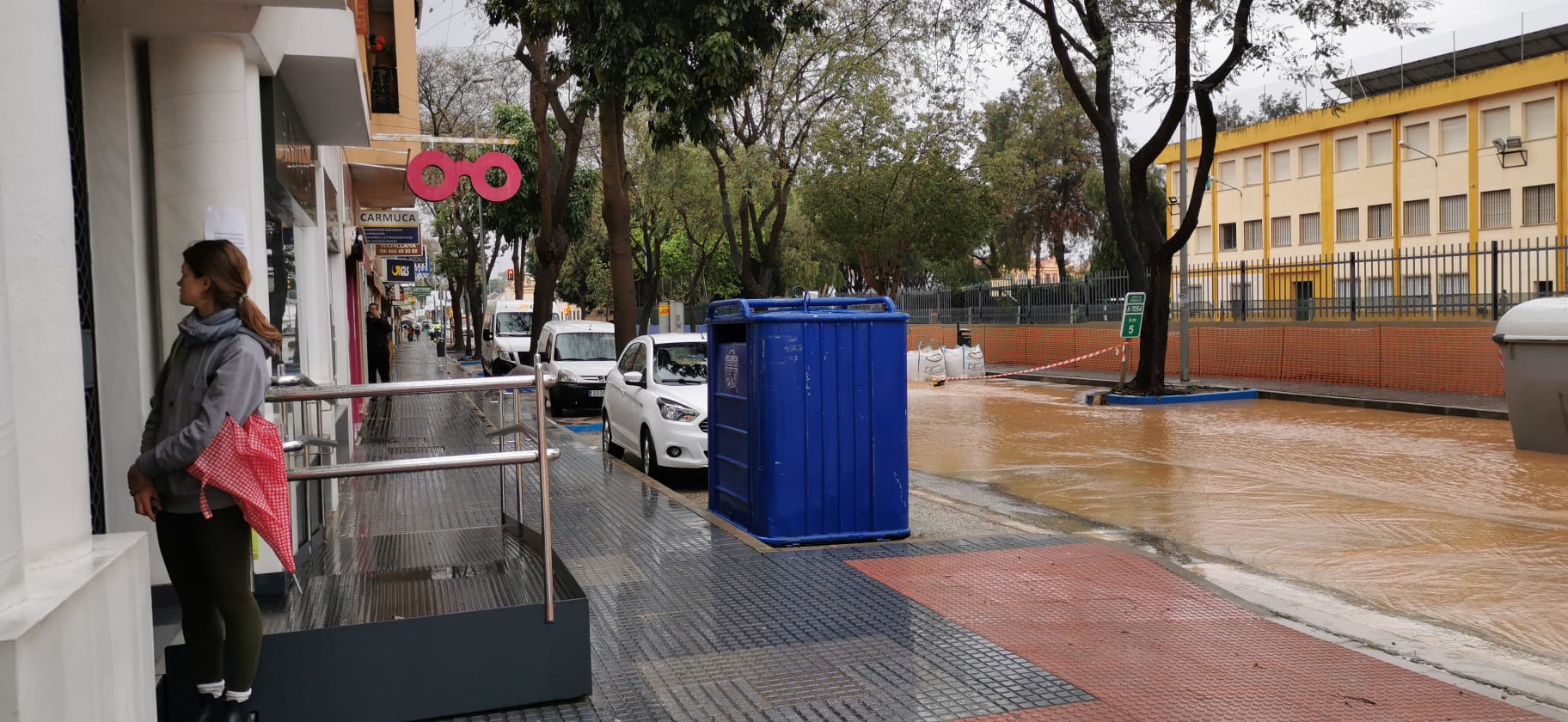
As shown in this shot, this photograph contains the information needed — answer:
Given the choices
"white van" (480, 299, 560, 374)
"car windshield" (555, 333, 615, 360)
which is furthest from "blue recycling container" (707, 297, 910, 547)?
"white van" (480, 299, 560, 374)

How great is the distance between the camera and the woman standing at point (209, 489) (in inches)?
148

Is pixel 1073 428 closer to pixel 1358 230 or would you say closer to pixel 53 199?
pixel 53 199

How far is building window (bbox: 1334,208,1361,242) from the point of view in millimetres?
43372

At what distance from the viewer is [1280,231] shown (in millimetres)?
46938

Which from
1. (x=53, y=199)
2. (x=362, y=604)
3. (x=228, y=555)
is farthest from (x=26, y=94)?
(x=362, y=604)

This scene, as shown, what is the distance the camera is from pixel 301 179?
8750mm

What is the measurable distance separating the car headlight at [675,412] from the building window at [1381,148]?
38359 mm

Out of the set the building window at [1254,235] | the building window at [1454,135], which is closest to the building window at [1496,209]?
the building window at [1454,135]

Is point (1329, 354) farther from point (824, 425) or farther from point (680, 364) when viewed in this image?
point (824, 425)

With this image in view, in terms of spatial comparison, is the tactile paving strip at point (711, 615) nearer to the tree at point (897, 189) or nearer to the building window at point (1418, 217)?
the tree at point (897, 189)

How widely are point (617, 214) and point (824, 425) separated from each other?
26.5ft

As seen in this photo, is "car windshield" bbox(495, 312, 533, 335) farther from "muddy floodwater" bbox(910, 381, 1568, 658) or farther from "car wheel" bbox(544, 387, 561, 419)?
"muddy floodwater" bbox(910, 381, 1568, 658)

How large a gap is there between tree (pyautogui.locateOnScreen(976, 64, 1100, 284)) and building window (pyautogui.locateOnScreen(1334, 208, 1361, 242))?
31.7 ft

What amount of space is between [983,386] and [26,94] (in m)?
23.6
